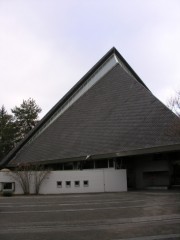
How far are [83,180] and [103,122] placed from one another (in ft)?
25.3

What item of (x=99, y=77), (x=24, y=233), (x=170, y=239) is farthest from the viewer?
(x=99, y=77)

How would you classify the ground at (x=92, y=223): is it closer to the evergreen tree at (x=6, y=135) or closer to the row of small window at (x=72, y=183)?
the row of small window at (x=72, y=183)

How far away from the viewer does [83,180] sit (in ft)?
91.5

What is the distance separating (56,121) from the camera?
42.0 m

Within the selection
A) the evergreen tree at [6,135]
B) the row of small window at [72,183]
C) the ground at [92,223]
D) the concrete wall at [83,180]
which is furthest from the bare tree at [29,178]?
the evergreen tree at [6,135]

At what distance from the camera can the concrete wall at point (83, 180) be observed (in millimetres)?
27375

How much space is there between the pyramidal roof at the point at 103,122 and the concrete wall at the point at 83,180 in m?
1.60

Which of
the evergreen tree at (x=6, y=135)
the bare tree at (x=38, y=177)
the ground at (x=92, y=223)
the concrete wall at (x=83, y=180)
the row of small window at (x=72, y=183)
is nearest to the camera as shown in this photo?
the ground at (x=92, y=223)

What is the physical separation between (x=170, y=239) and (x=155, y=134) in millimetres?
18689

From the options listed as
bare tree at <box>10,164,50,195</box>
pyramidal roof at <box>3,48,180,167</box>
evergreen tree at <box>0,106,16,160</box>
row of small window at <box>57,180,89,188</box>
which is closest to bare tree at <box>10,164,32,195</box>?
bare tree at <box>10,164,50,195</box>

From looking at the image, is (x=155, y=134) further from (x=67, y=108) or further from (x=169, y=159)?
(x=67, y=108)

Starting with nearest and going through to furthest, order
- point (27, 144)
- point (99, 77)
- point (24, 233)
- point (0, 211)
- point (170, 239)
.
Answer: point (170, 239) < point (24, 233) < point (0, 211) < point (27, 144) < point (99, 77)

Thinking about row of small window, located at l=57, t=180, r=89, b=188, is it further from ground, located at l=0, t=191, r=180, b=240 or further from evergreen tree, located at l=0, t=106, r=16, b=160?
evergreen tree, located at l=0, t=106, r=16, b=160

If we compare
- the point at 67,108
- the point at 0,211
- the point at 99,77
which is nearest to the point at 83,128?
the point at 67,108
